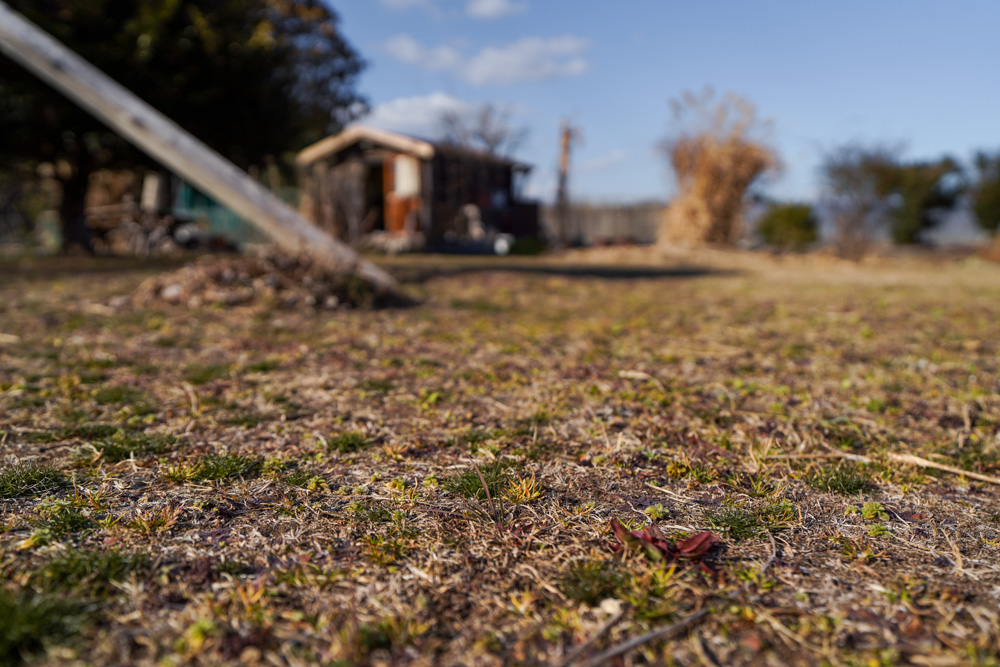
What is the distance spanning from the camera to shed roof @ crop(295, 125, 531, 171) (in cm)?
1833

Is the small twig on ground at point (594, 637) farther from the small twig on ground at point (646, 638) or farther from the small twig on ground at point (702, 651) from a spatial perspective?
the small twig on ground at point (702, 651)

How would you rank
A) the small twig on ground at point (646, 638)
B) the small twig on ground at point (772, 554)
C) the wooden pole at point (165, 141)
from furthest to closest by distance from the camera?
the wooden pole at point (165, 141) < the small twig on ground at point (772, 554) < the small twig on ground at point (646, 638)

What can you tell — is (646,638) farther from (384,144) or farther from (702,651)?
(384,144)

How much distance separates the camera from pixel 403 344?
5.07 metres

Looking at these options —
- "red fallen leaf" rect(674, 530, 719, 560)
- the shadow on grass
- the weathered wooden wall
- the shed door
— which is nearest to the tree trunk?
the shadow on grass

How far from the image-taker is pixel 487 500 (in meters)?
2.37

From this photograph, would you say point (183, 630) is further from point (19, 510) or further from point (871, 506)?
point (871, 506)

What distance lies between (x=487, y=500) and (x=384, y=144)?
59.5ft

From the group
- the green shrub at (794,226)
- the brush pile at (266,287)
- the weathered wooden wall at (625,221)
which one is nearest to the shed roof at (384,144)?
the weathered wooden wall at (625,221)

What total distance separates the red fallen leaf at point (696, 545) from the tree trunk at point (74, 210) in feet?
46.6

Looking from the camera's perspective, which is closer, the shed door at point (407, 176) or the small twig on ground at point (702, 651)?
the small twig on ground at point (702, 651)

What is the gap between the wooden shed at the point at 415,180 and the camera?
740 inches

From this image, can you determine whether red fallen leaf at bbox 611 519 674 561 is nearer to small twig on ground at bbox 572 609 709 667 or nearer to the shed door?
small twig on ground at bbox 572 609 709 667

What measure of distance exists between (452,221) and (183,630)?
18.2 metres
